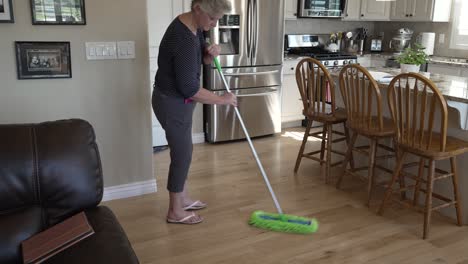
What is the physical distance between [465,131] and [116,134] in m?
2.34

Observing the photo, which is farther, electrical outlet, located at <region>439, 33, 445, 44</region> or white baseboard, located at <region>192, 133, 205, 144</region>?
electrical outlet, located at <region>439, 33, 445, 44</region>

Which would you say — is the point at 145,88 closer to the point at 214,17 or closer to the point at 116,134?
the point at 116,134

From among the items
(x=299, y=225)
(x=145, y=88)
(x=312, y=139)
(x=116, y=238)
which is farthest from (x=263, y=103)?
(x=116, y=238)

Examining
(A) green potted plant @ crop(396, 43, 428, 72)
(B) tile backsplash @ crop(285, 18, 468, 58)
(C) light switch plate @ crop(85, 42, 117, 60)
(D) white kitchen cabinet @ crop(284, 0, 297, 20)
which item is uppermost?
(D) white kitchen cabinet @ crop(284, 0, 297, 20)

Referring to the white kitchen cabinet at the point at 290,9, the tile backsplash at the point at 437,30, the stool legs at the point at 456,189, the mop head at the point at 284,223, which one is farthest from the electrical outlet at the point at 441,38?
the mop head at the point at 284,223

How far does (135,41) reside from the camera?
292 cm

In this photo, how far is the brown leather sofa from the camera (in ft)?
5.02

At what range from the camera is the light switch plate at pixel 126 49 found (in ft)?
9.45

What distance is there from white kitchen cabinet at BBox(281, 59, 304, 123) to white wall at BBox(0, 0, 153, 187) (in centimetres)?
234

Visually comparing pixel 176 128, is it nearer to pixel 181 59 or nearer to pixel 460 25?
pixel 181 59

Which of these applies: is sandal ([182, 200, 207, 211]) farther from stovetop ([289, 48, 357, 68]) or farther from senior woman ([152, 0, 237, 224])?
stovetop ([289, 48, 357, 68])

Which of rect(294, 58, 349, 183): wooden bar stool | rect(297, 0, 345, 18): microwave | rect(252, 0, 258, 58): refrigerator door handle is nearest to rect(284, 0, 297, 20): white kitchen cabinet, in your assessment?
rect(297, 0, 345, 18): microwave

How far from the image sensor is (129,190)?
10.5 feet

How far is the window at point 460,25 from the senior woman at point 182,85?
3873 mm
